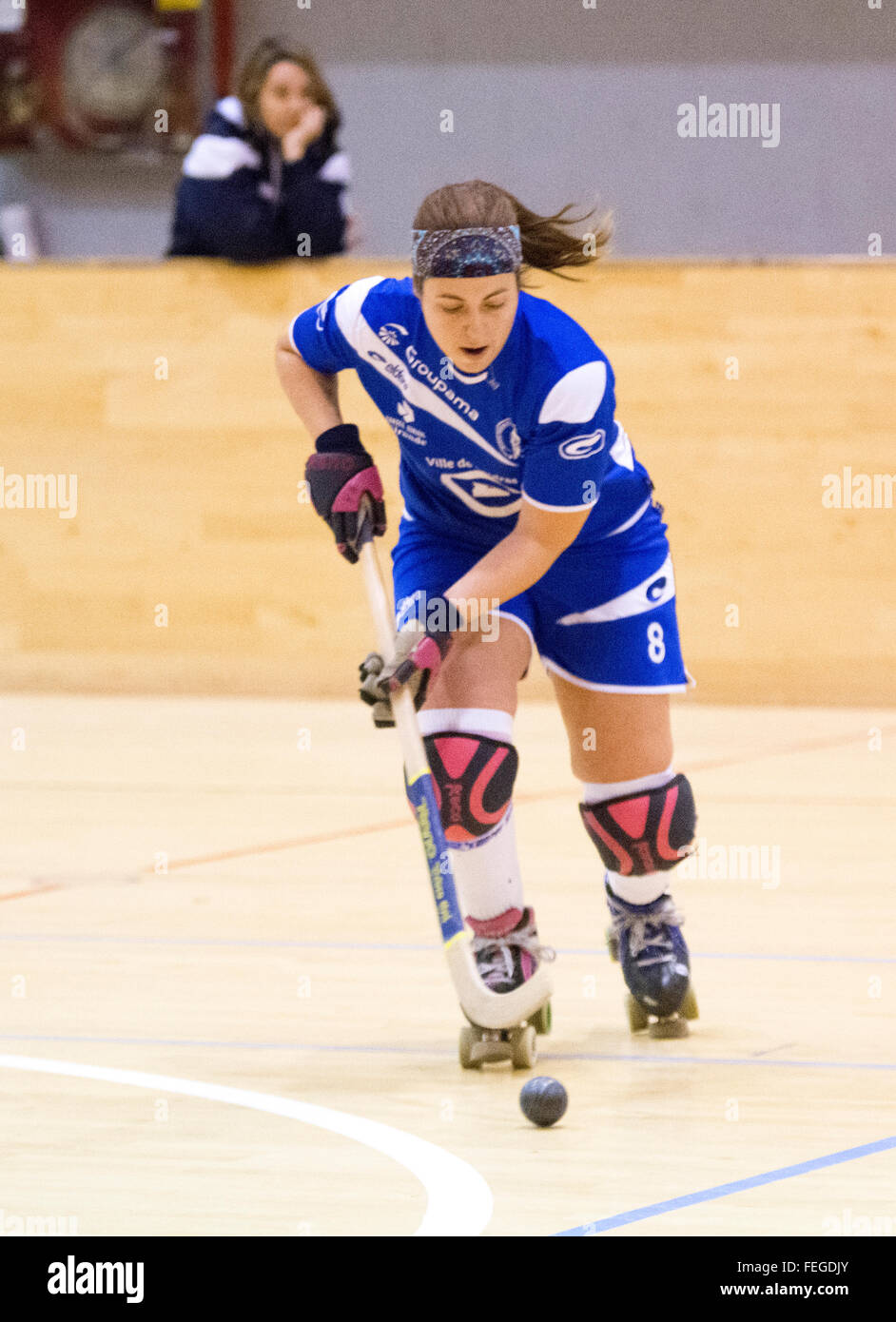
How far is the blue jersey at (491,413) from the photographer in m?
3.51

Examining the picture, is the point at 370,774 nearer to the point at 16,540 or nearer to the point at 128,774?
the point at 128,774

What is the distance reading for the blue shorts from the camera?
3.81 meters

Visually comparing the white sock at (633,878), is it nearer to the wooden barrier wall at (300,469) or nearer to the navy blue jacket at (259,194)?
the wooden barrier wall at (300,469)

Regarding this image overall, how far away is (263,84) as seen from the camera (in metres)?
8.11

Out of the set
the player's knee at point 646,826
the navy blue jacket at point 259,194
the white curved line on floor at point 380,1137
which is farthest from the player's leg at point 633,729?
the navy blue jacket at point 259,194

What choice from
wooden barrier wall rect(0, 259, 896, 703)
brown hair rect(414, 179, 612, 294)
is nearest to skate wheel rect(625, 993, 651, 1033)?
brown hair rect(414, 179, 612, 294)

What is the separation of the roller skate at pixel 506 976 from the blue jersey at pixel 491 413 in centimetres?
68

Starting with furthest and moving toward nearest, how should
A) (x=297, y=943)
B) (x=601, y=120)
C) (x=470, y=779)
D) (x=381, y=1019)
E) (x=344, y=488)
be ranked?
(x=601, y=120), (x=297, y=943), (x=381, y=1019), (x=344, y=488), (x=470, y=779)

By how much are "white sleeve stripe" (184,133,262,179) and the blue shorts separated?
4.70m

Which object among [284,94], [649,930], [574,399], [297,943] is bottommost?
[297,943]

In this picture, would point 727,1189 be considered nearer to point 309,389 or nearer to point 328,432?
point 328,432

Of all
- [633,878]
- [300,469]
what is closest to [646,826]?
[633,878]

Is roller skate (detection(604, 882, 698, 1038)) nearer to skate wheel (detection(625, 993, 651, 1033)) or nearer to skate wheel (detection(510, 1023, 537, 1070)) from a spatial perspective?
skate wheel (detection(625, 993, 651, 1033))

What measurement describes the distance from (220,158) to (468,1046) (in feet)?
17.8
